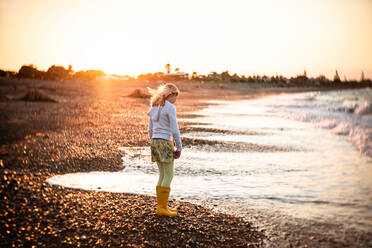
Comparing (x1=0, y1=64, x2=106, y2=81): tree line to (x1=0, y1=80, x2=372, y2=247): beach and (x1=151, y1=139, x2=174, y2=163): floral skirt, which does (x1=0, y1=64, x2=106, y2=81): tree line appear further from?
(x1=151, y1=139, x2=174, y2=163): floral skirt

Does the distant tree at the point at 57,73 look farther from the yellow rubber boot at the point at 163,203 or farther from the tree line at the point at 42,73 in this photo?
the yellow rubber boot at the point at 163,203

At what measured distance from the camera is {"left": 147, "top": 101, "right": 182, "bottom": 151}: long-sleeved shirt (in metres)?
4.49

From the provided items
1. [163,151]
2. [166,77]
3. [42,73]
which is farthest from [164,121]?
[166,77]

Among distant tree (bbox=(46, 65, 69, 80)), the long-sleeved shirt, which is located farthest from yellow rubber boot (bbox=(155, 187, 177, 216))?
distant tree (bbox=(46, 65, 69, 80))

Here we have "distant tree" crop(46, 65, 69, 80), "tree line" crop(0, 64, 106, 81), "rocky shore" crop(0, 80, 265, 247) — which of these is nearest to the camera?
"rocky shore" crop(0, 80, 265, 247)

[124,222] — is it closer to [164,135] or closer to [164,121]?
[164,135]

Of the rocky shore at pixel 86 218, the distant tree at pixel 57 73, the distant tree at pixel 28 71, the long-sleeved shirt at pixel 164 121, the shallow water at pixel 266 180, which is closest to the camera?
the rocky shore at pixel 86 218

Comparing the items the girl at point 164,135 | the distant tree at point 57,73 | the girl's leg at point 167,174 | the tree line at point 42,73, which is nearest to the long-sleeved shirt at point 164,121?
the girl at point 164,135

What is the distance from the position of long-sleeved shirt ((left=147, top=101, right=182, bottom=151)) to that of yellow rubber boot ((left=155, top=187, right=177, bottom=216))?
78 cm

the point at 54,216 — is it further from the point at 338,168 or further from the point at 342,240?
the point at 338,168

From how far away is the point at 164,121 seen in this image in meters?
4.62

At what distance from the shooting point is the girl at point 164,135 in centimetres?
Result: 451

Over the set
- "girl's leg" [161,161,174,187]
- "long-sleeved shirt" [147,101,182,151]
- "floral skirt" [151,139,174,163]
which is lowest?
"girl's leg" [161,161,174,187]

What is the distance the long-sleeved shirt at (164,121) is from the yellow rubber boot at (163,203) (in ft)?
2.55
